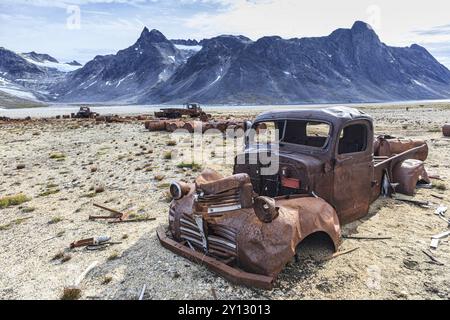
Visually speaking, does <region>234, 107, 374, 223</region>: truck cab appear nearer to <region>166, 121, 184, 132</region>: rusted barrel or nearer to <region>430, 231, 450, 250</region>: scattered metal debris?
<region>430, 231, 450, 250</region>: scattered metal debris

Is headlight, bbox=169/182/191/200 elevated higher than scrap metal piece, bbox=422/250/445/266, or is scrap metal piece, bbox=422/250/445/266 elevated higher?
headlight, bbox=169/182/191/200

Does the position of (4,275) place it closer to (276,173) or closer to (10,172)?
(276,173)

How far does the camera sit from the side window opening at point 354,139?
6.86 meters

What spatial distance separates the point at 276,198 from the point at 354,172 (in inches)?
74.0

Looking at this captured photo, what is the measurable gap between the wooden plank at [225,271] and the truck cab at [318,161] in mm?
1741

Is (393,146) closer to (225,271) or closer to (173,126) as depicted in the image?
(225,271)

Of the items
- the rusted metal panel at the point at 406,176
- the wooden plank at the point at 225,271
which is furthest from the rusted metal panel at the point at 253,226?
the rusted metal panel at the point at 406,176

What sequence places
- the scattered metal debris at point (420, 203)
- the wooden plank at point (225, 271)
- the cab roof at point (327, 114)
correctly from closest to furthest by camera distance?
the wooden plank at point (225, 271) < the cab roof at point (327, 114) < the scattered metal debris at point (420, 203)

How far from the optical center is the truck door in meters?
6.21

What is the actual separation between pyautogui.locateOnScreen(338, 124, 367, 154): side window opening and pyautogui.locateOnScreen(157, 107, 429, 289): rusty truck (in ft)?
0.06

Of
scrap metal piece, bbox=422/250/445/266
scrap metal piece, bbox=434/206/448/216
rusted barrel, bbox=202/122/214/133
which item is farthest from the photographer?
rusted barrel, bbox=202/122/214/133

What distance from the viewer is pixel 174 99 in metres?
188

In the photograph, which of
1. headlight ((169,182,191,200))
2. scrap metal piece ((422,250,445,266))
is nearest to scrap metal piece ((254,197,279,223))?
headlight ((169,182,191,200))

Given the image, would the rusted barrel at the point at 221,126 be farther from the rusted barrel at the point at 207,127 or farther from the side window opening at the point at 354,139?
the side window opening at the point at 354,139
